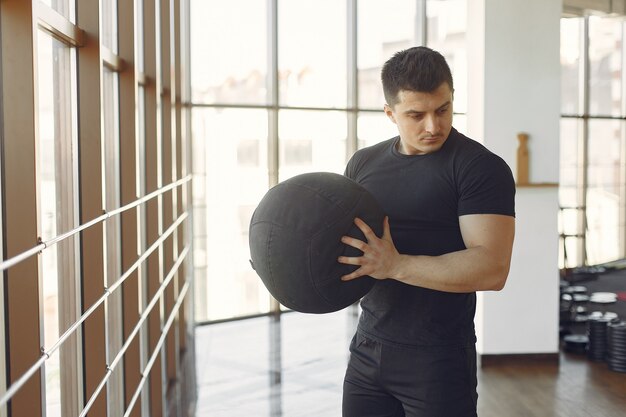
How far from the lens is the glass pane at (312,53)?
6695 millimetres

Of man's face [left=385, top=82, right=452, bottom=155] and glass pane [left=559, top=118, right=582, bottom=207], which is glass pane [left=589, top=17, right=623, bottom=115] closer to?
glass pane [left=559, top=118, right=582, bottom=207]

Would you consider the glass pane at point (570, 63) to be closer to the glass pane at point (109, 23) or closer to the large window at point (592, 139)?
the large window at point (592, 139)

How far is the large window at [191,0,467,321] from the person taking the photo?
6461mm

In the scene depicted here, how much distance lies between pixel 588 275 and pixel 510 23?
4.22 m

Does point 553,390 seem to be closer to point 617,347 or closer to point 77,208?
point 617,347

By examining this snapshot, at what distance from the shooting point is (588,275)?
8.04 metres

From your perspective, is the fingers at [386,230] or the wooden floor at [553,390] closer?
the fingers at [386,230]

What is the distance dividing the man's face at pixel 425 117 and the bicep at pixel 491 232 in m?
0.22

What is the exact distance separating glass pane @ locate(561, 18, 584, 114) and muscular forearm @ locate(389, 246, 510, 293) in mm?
8383

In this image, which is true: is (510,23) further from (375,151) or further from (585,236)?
(585,236)

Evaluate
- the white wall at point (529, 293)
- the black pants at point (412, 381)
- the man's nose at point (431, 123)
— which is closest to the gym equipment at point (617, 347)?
the white wall at point (529, 293)

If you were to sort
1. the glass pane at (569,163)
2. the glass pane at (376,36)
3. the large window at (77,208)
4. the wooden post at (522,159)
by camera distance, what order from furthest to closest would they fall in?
the glass pane at (569,163)
the glass pane at (376,36)
the wooden post at (522,159)
the large window at (77,208)

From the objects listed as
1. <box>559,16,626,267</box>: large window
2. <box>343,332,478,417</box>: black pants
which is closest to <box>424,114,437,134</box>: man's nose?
<box>343,332,478,417</box>: black pants

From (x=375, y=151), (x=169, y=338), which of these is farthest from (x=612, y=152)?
(x=375, y=151)
